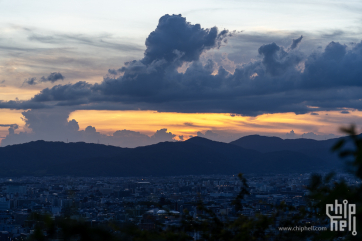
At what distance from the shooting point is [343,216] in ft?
15.0

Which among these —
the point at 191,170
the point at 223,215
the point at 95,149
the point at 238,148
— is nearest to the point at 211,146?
the point at 238,148

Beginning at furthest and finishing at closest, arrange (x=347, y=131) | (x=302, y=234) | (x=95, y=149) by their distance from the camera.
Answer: (x=95, y=149) → (x=302, y=234) → (x=347, y=131)

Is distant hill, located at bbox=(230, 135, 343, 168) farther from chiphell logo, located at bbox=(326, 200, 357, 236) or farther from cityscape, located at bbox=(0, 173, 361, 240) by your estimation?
chiphell logo, located at bbox=(326, 200, 357, 236)

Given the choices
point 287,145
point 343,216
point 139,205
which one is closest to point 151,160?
point 287,145

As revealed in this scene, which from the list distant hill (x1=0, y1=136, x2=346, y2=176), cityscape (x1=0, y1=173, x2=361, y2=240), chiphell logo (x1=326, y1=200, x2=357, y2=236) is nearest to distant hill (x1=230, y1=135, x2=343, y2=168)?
distant hill (x1=0, y1=136, x2=346, y2=176)

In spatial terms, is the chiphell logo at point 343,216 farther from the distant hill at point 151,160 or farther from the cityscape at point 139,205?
the distant hill at point 151,160

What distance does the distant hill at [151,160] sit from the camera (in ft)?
317

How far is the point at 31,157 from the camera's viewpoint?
351 feet

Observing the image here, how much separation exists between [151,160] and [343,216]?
4108 inches

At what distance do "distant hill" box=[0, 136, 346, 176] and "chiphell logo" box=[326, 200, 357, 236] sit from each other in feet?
289

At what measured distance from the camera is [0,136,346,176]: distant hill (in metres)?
96.7

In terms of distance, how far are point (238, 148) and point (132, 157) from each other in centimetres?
3519

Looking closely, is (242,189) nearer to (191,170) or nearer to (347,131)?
(347,131)

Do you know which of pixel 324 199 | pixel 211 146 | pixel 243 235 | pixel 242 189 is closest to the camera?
pixel 324 199
